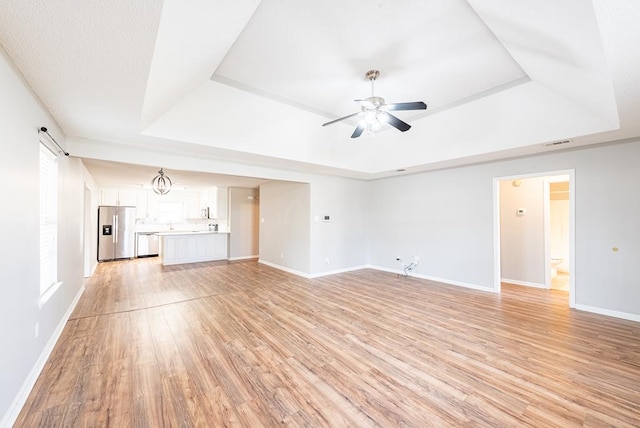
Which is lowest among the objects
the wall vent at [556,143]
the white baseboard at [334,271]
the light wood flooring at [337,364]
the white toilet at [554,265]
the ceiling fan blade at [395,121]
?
the light wood flooring at [337,364]

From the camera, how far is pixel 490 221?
477 cm

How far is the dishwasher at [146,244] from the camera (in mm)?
8516

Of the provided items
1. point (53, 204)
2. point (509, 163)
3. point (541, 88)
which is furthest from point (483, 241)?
point (53, 204)

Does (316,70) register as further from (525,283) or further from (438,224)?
(525,283)

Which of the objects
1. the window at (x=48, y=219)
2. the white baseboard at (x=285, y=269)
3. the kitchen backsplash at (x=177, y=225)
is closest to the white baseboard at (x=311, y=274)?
the white baseboard at (x=285, y=269)

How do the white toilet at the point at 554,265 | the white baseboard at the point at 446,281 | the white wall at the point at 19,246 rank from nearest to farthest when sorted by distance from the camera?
the white wall at the point at 19,246, the white baseboard at the point at 446,281, the white toilet at the point at 554,265

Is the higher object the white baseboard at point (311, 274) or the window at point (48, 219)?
the window at point (48, 219)

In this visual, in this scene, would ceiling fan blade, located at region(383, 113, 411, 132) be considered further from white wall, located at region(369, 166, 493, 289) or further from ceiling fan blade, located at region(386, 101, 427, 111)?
white wall, located at region(369, 166, 493, 289)

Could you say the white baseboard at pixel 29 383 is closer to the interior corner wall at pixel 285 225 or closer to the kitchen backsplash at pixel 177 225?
the interior corner wall at pixel 285 225

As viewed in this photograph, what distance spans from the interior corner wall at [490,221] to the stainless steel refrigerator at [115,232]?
7.52m

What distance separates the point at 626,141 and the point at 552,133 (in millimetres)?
1107

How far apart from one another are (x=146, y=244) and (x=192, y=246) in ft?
7.48

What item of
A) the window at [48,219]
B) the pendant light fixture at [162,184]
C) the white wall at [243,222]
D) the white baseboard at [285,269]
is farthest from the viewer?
the white wall at [243,222]

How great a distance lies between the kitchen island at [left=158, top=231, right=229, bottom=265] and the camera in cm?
722
